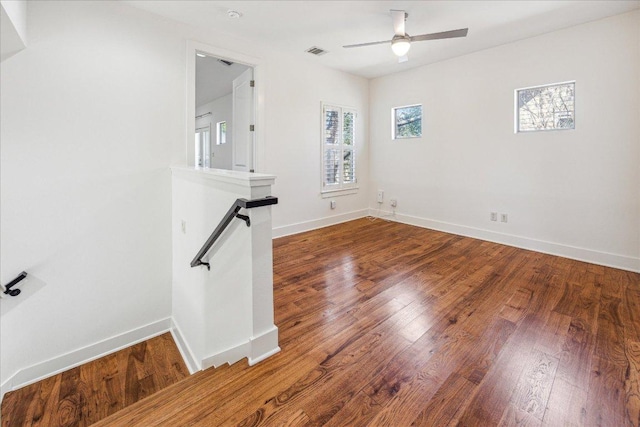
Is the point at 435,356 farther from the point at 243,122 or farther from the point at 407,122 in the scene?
the point at 407,122

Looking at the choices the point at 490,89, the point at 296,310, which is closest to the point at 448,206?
the point at 490,89

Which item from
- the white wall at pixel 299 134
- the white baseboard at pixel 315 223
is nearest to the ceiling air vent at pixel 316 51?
the white wall at pixel 299 134

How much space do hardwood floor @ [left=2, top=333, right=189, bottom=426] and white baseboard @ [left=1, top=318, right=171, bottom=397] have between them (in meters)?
0.06

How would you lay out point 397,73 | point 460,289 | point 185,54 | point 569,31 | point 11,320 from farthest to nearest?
point 397,73 < point 569,31 < point 185,54 < point 460,289 < point 11,320

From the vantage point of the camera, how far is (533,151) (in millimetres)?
3805

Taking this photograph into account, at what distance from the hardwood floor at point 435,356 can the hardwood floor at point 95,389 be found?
2.86ft

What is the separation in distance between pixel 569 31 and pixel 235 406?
4.93 m

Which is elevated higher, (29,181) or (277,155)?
(277,155)

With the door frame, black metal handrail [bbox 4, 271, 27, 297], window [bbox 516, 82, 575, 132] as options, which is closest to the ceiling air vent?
the door frame

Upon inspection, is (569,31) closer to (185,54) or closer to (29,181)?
(185,54)

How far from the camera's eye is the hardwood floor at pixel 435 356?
1386mm

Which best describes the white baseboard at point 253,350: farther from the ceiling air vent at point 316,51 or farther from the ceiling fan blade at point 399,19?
the ceiling air vent at point 316,51

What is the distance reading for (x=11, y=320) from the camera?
2.31 meters

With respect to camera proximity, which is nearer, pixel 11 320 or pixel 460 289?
pixel 11 320
